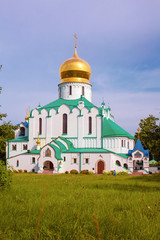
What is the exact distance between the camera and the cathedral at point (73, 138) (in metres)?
31.4

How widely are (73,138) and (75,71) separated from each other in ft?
34.0

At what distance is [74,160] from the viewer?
31.8 meters

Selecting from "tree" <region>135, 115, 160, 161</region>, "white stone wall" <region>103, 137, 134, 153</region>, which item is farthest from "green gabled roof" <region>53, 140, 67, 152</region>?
"tree" <region>135, 115, 160, 161</region>

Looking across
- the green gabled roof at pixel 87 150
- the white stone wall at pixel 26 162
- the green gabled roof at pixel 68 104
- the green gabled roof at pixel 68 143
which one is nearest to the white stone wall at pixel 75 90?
the green gabled roof at pixel 68 104

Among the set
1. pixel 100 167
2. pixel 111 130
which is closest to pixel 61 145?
pixel 100 167

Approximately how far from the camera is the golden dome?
125 feet

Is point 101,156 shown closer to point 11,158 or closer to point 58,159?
point 58,159

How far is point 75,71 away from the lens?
38156mm

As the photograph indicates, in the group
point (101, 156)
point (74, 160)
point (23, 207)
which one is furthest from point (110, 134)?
point (23, 207)

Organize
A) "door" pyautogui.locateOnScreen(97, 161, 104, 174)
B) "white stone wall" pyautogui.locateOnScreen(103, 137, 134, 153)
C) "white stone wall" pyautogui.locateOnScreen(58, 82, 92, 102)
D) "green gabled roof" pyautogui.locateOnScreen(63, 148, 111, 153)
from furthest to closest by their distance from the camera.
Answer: "white stone wall" pyautogui.locateOnScreen(58, 82, 92, 102), "white stone wall" pyautogui.locateOnScreen(103, 137, 134, 153), "door" pyautogui.locateOnScreen(97, 161, 104, 174), "green gabled roof" pyautogui.locateOnScreen(63, 148, 111, 153)

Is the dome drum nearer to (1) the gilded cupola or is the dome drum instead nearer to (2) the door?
(1) the gilded cupola

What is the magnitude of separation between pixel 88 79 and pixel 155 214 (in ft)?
117

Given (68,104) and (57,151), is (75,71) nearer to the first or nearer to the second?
(68,104)

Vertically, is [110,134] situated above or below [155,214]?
above
